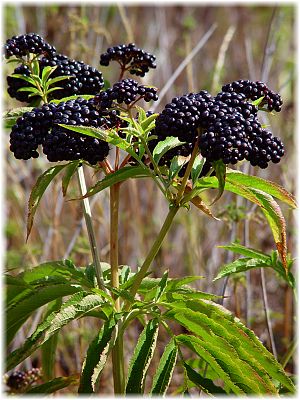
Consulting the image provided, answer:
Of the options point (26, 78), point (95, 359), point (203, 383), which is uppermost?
point (26, 78)

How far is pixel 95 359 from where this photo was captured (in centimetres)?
172

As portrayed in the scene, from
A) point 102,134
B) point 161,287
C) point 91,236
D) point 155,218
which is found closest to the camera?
point 102,134

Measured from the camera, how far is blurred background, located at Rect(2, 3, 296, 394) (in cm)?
340

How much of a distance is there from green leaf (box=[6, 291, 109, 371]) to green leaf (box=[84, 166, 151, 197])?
0.29 metres

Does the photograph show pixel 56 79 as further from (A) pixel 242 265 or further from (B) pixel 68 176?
(A) pixel 242 265

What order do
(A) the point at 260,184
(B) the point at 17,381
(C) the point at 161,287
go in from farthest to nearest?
1. (B) the point at 17,381
2. (C) the point at 161,287
3. (A) the point at 260,184

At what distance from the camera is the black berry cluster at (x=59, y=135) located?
170 cm

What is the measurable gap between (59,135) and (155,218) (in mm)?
2867

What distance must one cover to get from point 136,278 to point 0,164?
184 cm

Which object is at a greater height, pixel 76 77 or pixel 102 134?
pixel 76 77

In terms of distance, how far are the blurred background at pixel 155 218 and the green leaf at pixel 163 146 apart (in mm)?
1135

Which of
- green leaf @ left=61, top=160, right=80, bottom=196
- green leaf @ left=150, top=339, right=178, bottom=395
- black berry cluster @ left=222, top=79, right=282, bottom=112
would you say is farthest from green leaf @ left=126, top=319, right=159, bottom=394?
black berry cluster @ left=222, top=79, right=282, bottom=112

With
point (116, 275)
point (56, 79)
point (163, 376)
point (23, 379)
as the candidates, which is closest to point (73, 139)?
point (56, 79)

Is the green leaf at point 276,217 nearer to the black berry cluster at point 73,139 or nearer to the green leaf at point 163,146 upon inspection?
the green leaf at point 163,146
